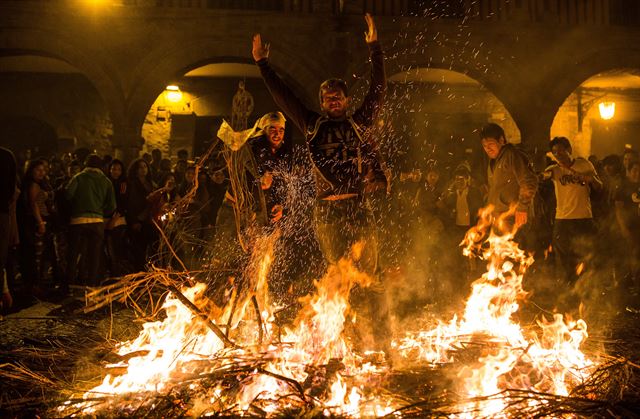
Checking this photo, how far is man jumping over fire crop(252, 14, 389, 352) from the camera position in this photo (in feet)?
15.7

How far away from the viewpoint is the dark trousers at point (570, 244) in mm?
8219

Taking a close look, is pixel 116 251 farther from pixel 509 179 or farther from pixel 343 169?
pixel 509 179

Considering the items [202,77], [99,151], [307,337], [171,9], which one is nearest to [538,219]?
[307,337]

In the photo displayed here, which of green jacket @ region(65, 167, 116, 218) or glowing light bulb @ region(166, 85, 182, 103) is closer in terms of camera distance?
green jacket @ region(65, 167, 116, 218)

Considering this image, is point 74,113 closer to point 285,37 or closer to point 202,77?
point 202,77

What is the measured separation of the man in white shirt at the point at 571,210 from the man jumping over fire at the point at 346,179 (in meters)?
4.63

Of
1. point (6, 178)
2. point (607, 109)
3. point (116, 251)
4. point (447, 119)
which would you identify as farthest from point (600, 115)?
point (6, 178)

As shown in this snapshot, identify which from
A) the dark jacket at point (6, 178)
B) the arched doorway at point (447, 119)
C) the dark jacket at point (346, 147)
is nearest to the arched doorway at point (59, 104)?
the arched doorway at point (447, 119)

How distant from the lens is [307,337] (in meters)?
4.64

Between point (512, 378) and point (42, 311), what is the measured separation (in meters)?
6.29

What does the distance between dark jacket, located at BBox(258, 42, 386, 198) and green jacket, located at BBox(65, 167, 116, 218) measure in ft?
16.5

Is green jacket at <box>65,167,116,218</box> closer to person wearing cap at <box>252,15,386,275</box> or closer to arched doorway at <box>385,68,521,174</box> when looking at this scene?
person wearing cap at <box>252,15,386,275</box>

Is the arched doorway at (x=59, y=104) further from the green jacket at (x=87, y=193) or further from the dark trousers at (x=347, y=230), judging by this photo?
the dark trousers at (x=347, y=230)

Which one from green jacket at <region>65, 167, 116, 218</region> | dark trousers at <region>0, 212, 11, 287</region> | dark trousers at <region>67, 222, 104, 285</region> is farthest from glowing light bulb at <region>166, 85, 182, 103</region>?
dark trousers at <region>0, 212, 11, 287</region>
